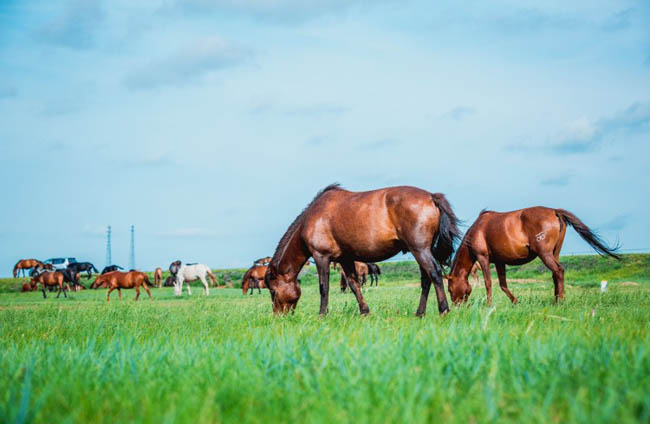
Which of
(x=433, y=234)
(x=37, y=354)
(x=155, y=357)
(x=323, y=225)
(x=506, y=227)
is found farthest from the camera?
(x=506, y=227)

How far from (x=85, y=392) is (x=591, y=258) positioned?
45.0m

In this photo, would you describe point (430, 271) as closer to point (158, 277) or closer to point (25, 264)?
point (158, 277)

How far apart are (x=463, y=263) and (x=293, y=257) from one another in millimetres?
4994

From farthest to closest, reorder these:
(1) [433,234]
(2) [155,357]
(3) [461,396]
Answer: (1) [433,234]
(2) [155,357]
(3) [461,396]

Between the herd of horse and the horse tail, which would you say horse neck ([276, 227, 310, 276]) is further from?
Result: the horse tail

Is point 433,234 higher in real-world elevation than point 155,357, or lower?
higher

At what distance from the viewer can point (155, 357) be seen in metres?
3.60

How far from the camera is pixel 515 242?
1182 centimetres

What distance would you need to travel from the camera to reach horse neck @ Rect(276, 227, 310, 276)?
9.11m

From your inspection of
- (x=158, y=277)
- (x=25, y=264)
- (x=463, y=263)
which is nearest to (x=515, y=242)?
(x=463, y=263)

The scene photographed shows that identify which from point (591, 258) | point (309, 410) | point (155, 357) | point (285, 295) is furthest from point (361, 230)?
point (591, 258)

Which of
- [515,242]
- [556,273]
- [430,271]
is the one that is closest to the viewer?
[430,271]

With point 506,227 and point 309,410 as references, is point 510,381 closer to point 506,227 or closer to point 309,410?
point 309,410

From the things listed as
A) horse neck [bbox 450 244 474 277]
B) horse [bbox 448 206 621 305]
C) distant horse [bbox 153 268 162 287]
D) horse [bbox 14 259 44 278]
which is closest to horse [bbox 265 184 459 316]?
horse [bbox 448 206 621 305]
